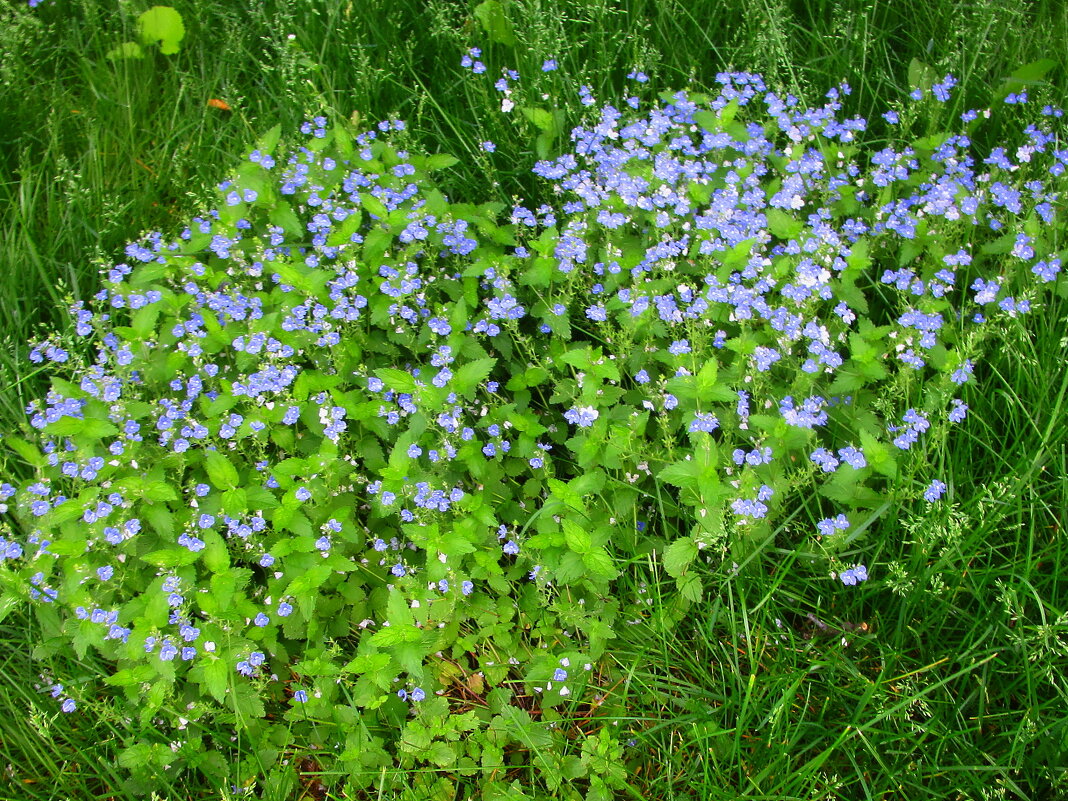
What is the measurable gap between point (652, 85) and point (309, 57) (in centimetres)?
156

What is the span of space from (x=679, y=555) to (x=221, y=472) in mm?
1398

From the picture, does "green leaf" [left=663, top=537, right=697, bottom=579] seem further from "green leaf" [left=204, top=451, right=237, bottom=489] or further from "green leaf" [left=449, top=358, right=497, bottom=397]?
"green leaf" [left=204, top=451, right=237, bottom=489]

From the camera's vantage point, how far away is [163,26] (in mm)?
4332

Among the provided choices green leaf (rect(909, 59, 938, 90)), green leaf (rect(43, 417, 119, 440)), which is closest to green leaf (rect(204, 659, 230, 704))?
green leaf (rect(43, 417, 119, 440))

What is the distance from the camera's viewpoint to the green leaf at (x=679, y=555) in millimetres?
2609

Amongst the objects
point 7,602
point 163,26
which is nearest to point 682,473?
point 7,602

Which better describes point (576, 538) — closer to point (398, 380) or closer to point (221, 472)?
point (398, 380)

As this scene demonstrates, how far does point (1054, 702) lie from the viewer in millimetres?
2498

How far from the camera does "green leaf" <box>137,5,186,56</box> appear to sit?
4328 mm

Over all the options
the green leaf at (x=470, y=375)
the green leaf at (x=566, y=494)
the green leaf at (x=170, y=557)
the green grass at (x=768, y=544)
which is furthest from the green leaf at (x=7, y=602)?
the green leaf at (x=566, y=494)

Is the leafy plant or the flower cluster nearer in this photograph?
the flower cluster

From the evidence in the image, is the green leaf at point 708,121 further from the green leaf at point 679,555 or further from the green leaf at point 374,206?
the green leaf at point 679,555

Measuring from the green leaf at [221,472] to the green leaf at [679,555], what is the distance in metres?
1.33

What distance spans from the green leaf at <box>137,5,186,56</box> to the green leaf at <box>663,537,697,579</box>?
11.3ft
